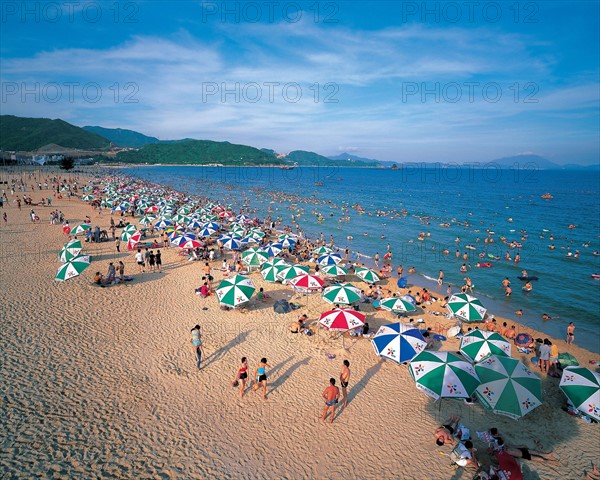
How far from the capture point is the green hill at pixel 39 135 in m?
133

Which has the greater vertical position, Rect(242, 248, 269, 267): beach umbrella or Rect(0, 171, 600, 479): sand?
Rect(242, 248, 269, 267): beach umbrella

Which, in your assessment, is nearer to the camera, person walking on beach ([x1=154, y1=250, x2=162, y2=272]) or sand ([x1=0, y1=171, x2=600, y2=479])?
sand ([x1=0, y1=171, x2=600, y2=479])

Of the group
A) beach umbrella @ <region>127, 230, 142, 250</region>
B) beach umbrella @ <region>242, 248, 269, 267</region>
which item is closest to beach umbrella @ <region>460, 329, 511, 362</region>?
beach umbrella @ <region>242, 248, 269, 267</region>

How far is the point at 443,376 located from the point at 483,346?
10.3 feet

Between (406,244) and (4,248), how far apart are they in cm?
2978

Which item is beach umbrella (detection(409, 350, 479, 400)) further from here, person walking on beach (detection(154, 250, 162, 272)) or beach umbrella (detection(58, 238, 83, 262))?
beach umbrella (detection(58, 238, 83, 262))

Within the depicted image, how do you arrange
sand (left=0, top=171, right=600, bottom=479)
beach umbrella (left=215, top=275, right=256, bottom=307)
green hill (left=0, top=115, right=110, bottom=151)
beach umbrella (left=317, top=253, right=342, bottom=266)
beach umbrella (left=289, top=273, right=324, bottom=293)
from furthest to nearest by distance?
green hill (left=0, top=115, right=110, bottom=151)
beach umbrella (left=317, top=253, right=342, bottom=266)
beach umbrella (left=289, top=273, right=324, bottom=293)
beach umbrella (left=215, top=275, right=256, bottom=307)
sand (left=0, top=171, right=600, bottom=479)

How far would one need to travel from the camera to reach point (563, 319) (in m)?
16.1

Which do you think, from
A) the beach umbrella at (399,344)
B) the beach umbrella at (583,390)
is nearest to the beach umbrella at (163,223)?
the beach umbrella at (399,344)

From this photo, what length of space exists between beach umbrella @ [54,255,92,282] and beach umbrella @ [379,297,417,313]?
1291 centimetres

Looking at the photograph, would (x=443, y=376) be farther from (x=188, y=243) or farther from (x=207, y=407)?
(x=188, y=243)

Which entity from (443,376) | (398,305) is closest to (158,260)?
(398,305)

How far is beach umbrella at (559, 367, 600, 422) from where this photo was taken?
792 centimetres

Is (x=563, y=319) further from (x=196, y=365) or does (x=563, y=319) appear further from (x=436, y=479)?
(x=196, y=365)
